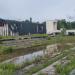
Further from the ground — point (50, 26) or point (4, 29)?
point (50, 26)

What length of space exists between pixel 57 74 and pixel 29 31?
63.4m

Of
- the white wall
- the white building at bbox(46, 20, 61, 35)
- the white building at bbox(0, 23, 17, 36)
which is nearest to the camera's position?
the white building at bbox(0, 23, 17, 36)

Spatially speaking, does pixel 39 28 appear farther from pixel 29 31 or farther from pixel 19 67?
pixel 19 67

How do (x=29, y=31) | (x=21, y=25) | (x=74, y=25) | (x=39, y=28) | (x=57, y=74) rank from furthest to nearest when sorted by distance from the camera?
1. (x=74, y=25)
2. (x=39, y=28)
3. (x=29, y=31)
4. (x=21, y=25)
5. (x=57, y=74)

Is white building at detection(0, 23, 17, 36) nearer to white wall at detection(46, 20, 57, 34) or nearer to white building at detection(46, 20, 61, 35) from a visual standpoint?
white building at detection(46, 20, 61, 35)

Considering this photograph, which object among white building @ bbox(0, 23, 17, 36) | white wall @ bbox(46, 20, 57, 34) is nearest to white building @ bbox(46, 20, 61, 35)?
white wall @ bbox(46, 20, 57, 34)

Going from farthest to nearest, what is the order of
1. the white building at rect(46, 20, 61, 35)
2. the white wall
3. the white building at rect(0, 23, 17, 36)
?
the white wall < the white building at rect(46, 20, 61, 35) < the white building at rect(0, 23, 17, 36)

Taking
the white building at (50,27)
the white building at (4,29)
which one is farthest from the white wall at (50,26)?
the white building at (4,29)

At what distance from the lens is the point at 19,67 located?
1080cm

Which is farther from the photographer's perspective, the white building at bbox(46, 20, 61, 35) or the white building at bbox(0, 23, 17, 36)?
the white building at bbox(46, 20, 61, 35)

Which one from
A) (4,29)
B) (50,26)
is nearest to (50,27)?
(50,26)

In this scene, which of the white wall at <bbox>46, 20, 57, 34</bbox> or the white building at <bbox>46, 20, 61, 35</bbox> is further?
the white wall at <bbox>46, 20, 57, 34</bbox>

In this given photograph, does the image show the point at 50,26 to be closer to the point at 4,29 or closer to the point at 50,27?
the point at 50,27

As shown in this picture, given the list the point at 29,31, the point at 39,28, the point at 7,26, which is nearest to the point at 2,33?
the point at 7,26
